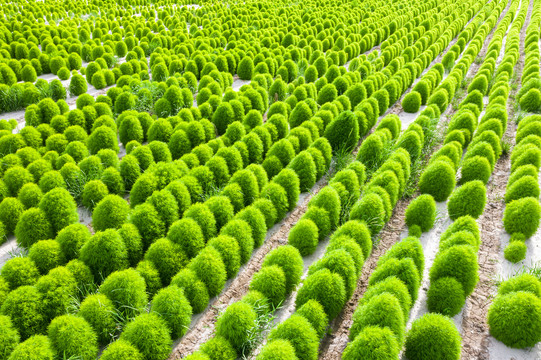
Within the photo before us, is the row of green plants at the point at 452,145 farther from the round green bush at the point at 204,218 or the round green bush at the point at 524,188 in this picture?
the round green bush at the point at 204,218

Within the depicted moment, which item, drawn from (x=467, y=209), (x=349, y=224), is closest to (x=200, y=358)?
(x=349, y=224)

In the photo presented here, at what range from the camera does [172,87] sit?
47.3ft

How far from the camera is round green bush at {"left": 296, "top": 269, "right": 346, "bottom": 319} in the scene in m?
6.70

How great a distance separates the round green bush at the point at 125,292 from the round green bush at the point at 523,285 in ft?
22.8

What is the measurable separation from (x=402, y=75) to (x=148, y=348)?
52.7 ft

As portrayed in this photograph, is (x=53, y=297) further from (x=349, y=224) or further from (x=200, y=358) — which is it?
(x=349, y=224)

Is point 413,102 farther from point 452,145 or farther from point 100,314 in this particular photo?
point 100,314

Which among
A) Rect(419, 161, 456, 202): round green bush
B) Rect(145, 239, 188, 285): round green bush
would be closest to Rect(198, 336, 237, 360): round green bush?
Rect(145, 239, 188, 285): round green bush

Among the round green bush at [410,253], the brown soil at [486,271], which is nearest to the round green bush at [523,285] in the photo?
the brown soil at [486,271]

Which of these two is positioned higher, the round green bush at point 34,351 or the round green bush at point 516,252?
the round green bush at point 516,252

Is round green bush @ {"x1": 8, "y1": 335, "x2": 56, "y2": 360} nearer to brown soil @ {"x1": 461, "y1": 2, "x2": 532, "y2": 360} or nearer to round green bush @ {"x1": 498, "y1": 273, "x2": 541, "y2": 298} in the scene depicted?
brown soil @ {"x1": 461, "y1": 2, "x2": 532, "y2": 360}

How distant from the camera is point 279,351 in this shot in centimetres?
554

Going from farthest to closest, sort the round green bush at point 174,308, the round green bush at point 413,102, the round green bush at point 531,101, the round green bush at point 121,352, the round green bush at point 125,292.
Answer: the round green bush at point 413,102
the round green bush at point 531,101
the round green bush at point 125,292
the round green bush at point 174,308
the round green bush at point 121,352

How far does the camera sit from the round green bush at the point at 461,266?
23.6ft
